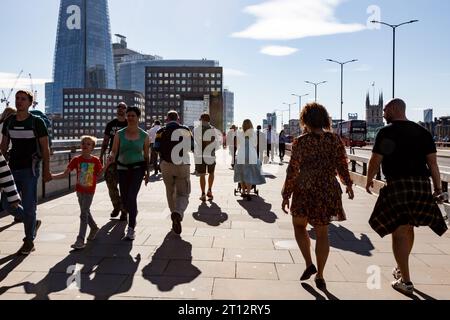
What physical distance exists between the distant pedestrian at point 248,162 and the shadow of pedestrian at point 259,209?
289mm

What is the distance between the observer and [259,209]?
28.9 feet

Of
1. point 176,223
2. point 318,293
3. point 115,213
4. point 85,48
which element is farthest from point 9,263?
point 85,48

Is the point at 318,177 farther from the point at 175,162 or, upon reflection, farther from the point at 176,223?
the point at 175,162

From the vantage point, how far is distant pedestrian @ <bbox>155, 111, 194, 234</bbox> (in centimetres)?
664

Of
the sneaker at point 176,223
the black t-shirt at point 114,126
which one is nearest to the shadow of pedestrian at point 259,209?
the sneaker at point 176,223

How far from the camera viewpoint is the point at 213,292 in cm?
399

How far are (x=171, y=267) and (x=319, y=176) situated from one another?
186cm

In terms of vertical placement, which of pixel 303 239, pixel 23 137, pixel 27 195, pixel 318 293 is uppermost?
pixel 23 137

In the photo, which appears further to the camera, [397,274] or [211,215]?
[211,215]

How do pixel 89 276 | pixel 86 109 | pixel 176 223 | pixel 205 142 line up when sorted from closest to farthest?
pixel 89 276
pixel 176 223
pixel 205 142
pixel 86 109

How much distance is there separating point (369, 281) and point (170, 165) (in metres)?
3.38

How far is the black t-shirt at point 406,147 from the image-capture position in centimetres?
409

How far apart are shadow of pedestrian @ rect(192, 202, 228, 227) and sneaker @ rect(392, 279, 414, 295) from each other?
346cm

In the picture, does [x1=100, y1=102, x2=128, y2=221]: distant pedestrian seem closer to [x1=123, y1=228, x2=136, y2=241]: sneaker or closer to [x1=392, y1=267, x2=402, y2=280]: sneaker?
[x1=123, y1=228, x2=136, y2=241]: sneaker
